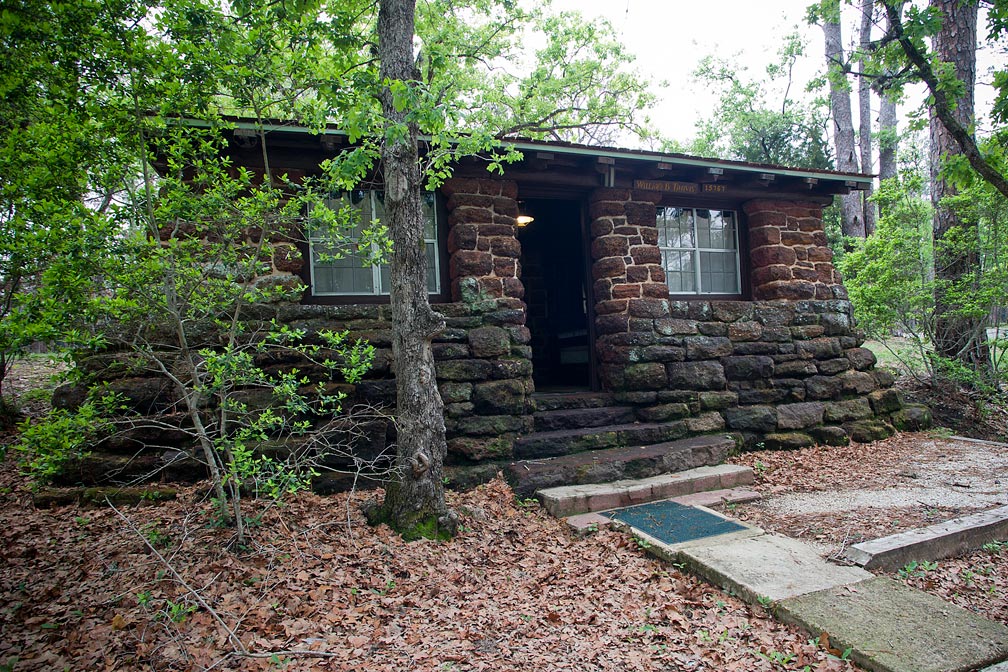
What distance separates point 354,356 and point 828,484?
4.92 m

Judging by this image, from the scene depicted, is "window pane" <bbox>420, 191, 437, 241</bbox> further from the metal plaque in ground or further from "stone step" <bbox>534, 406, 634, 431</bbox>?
the metal plaque in ground

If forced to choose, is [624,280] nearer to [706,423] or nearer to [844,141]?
[706,423]

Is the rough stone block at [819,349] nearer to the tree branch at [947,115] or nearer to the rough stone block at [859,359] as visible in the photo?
the rough stone block at [859,359]

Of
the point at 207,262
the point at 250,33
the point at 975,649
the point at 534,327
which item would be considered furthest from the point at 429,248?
the point at 975,649

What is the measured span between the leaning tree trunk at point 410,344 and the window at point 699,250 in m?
4.45

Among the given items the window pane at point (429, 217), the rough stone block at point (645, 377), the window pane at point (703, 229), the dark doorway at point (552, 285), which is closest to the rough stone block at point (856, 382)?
the window pane at point (703, 229)

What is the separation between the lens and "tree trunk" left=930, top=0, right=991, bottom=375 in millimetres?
8250

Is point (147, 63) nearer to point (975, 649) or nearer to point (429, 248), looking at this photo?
point (429, 248)

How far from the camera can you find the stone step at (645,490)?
5145mm

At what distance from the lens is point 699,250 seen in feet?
26.4

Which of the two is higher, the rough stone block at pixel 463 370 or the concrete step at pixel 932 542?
the rough stone block at pixel 463 370

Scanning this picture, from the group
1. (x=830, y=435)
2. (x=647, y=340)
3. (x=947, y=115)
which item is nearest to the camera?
(x=947, y=115)

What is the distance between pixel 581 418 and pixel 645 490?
1.27 meters

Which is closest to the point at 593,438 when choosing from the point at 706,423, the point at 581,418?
the point at 581,418
